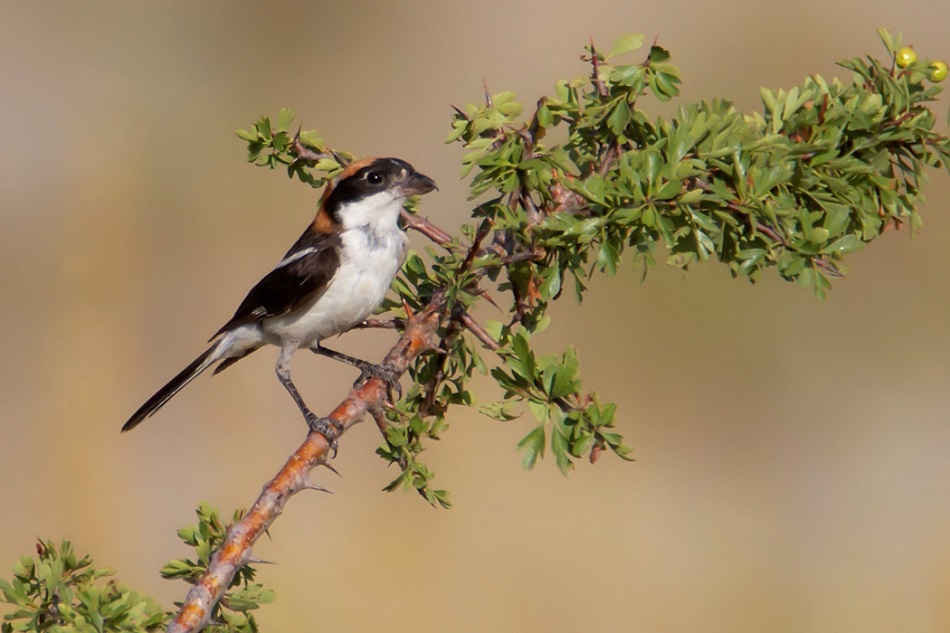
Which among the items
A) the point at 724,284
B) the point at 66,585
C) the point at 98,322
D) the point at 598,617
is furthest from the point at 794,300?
the point at 66,585

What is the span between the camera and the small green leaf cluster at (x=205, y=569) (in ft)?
8.16

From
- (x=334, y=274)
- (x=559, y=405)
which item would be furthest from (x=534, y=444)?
(x=334, y=274)

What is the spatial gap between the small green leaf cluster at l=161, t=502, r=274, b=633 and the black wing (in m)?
2.24

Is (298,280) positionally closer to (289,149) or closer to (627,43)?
(289,149)

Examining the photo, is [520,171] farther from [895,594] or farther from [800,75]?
[800,75]

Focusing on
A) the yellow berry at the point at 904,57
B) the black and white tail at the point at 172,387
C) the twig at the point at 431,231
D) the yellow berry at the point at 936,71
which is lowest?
the black and white tail at the point at 172,387

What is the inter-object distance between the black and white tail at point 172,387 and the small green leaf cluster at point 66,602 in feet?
5.77

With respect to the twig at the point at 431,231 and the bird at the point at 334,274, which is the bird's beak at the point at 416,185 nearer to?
the bird at the point at 334,274

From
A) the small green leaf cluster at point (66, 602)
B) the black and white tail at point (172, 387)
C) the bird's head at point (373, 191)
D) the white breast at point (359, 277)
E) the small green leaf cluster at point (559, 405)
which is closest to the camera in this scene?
the small green leaf cluster at point (66, 602)

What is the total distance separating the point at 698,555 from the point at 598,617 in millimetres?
878

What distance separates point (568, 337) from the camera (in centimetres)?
823

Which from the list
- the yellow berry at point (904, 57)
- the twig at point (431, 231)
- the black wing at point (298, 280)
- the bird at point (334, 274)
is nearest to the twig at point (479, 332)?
the twig at point (431, 231)

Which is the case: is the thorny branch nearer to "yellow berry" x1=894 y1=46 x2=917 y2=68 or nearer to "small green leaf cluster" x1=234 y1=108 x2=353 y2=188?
"small green leaf cluster" x1=234 y1=108 x2=353 y2=188

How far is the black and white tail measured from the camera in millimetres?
4363
